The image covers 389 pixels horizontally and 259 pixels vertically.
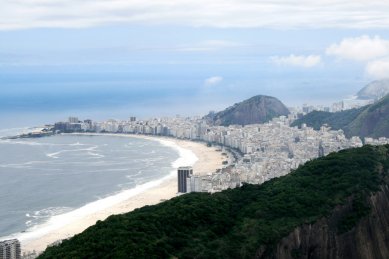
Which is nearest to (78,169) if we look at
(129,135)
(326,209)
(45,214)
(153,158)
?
(153,158)

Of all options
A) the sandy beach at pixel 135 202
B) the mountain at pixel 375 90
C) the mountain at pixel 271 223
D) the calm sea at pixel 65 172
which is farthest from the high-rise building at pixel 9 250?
the mountain at pixel 375 90

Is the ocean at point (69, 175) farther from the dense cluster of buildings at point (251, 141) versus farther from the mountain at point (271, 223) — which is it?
the mountain at point (271, 223)

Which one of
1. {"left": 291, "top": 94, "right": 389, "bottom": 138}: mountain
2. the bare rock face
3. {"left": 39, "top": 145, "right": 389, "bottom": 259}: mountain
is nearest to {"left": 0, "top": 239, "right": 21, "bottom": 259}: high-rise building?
{"left": 39, "top": 145, "right": 389, "bottom": 259}: mountain

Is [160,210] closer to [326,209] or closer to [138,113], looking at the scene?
[326,209]

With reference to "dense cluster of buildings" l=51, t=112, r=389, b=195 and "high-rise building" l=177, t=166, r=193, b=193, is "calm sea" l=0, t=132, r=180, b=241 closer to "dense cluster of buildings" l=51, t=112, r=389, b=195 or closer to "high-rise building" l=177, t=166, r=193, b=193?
"high-rise building" l=177, t=166, r=193, b=193

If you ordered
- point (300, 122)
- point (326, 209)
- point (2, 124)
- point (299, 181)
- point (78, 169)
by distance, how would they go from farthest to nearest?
point (2, 124) < point (300, 122) < point (78, 169) < point (299, 181) < point (326, 209)

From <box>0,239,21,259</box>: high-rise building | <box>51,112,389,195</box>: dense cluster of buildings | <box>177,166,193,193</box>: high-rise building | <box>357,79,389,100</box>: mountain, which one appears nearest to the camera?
<box>0,239,21,259</box>: high-rise building
